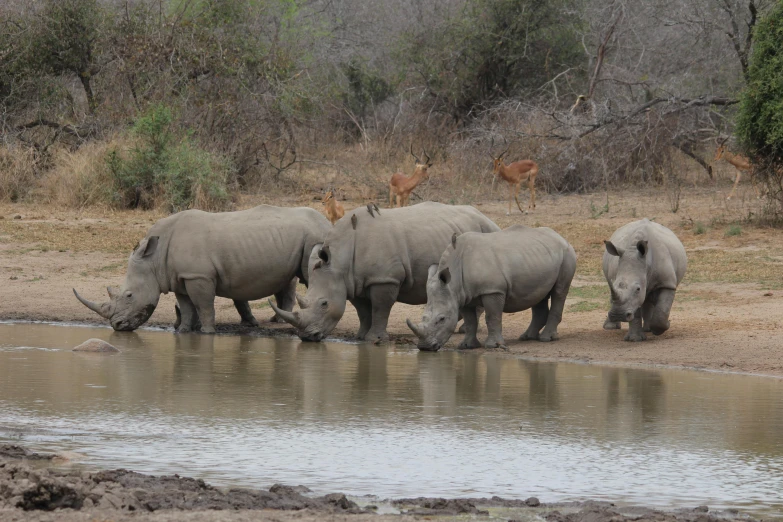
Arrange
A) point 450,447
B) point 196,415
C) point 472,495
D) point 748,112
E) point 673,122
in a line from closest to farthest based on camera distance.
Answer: point 472,495 → point 450,447 → point 196,415 → point 748,112 → point 673,122

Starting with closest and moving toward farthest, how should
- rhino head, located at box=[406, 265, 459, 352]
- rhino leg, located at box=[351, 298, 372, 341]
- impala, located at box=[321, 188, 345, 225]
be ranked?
rhino head, located at box=[406, 265, 459, 352] → rhino leg, located at box=[351, 298, 372, 341] → impala, located at box=[321, 188, 345, 225]

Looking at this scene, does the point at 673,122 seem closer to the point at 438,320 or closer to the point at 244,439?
the point at 438,320

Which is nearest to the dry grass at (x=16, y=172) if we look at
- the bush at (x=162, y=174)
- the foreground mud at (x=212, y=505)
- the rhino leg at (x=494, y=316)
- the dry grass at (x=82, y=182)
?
the dry grass at (x=82, y=182)

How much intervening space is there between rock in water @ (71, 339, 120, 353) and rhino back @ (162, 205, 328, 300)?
156 cm

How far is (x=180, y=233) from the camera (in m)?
11.8

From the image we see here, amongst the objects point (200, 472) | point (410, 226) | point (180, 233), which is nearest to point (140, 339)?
point (180, 233)

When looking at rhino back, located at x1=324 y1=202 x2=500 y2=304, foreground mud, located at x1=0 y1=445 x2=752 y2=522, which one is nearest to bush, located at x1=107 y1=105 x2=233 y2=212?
rhino back, located at x1=324 y1=202 x2=500 y2=304

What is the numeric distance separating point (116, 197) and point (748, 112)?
954cm

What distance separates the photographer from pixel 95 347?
10.1m

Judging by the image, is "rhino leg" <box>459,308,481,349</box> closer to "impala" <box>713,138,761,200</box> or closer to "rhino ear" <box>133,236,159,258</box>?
"rhino ear" <box>133,236,159,258</box>

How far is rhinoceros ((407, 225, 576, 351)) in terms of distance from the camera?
Result: 1048cm

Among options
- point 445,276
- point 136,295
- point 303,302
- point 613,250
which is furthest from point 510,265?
point 136,295

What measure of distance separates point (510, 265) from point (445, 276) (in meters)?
0.63

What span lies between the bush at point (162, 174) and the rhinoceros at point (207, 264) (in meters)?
7.10
